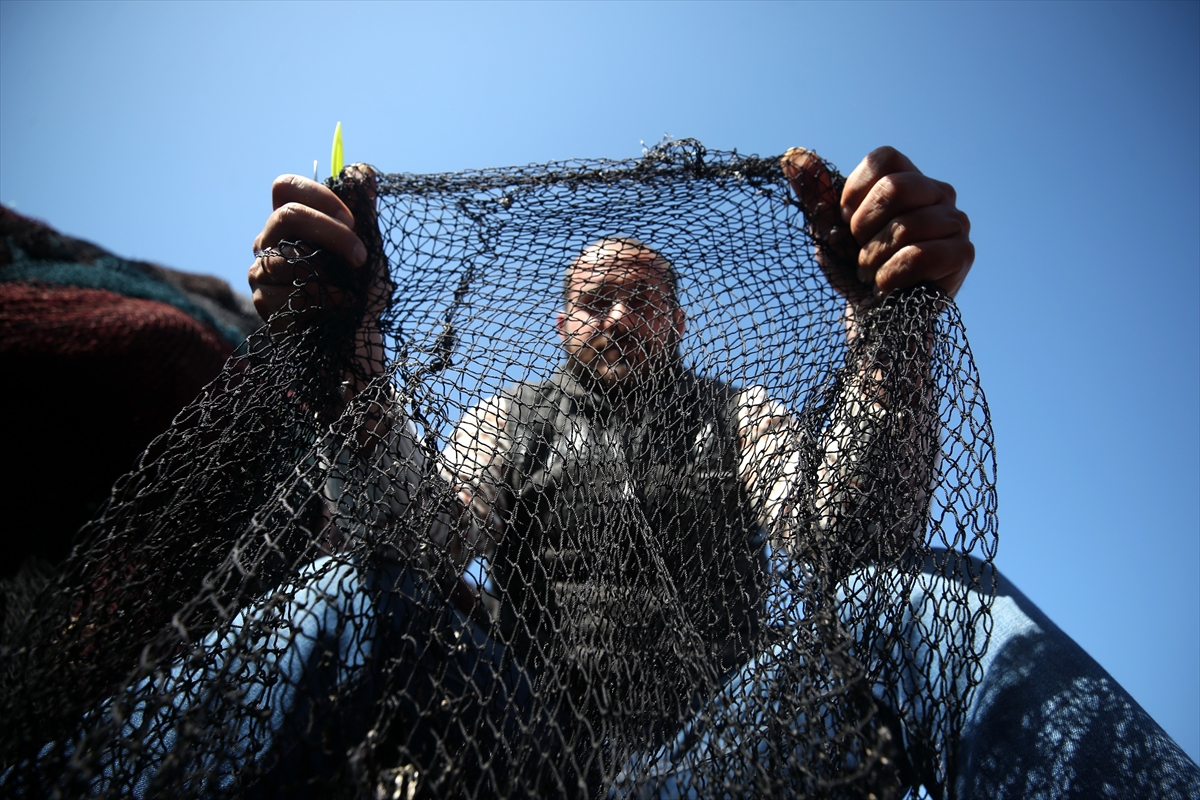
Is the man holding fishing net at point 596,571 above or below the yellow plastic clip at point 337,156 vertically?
below

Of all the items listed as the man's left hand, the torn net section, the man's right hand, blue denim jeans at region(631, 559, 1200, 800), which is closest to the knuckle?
the man's left hand

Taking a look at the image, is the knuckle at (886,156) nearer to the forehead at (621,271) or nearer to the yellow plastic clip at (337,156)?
the forehead at (621,271)

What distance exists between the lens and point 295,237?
3.27ft

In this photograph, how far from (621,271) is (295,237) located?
0.53 m

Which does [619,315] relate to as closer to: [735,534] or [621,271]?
[621,271]

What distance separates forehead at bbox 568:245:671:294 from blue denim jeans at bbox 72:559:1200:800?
58 centimetres

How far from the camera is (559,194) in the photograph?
118 centimetres

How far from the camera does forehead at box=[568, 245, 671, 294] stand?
1.13 meters

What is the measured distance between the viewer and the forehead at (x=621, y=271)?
113cm

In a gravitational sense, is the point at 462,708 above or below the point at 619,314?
below

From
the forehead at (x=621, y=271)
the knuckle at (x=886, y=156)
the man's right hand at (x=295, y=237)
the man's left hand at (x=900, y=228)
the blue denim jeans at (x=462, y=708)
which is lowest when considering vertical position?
the blue denim jeans at (x=462, y=708)

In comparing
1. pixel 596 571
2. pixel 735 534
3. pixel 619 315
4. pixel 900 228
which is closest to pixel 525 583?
pixel 596 571

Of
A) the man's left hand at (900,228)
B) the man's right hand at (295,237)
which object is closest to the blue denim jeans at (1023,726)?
the man's left hand at (900,228)

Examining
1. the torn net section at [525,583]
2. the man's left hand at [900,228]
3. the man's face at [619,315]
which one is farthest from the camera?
the man's face at [619,315]
